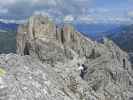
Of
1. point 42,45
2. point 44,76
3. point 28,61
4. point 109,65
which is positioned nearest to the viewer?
point 44,76

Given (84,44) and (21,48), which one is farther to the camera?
(84,44)

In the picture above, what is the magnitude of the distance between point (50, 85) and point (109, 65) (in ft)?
304

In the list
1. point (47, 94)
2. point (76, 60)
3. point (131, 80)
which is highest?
point (47, 94)

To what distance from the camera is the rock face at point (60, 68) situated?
1214cm

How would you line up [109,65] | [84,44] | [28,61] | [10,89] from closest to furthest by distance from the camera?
[10,89], [28,61], [109,65], [84,44]

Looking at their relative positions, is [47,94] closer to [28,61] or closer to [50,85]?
[50,85]

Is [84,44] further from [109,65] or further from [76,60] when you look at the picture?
[109,65]

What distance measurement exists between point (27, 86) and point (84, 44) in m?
130

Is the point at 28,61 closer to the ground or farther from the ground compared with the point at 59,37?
farther from the ground

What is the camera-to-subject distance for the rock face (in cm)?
1214

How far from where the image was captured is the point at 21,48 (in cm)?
12219

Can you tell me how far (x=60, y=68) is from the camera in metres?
76.9

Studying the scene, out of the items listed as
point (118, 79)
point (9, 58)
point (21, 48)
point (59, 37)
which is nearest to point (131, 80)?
point (118, 79)

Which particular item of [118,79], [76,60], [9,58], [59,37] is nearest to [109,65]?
[118,79]
